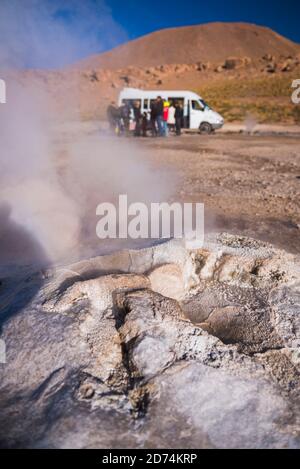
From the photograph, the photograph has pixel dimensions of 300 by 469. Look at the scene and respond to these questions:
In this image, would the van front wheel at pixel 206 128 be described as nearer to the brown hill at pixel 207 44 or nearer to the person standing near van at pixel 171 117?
the person standing near van at pixel 171 117

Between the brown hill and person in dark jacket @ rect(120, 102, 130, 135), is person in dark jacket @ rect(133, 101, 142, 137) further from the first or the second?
the brown hill

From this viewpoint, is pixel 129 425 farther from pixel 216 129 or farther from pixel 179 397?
pixel 216 129

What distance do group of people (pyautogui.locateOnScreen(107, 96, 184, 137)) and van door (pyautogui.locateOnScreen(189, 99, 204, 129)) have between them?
0.42 m

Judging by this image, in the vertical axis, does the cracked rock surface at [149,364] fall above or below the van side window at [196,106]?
below

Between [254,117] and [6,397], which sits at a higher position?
[254,117]

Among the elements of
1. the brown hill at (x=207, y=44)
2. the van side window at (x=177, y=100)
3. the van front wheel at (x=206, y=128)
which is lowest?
the van front wheel at (x=206, y=128)

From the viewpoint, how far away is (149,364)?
146 centimetres

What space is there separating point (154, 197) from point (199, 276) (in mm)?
3162

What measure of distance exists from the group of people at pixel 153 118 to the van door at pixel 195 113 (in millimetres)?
422

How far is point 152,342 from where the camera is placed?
60.6 inches

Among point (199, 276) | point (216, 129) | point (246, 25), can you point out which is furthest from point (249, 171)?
point (246, 25)

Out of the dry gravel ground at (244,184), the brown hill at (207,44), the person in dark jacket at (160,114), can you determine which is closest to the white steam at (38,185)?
the dry gravel ground at (244,184)

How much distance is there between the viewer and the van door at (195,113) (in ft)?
45.6

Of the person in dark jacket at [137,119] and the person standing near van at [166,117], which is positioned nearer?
the person standing near van at [166,117]
